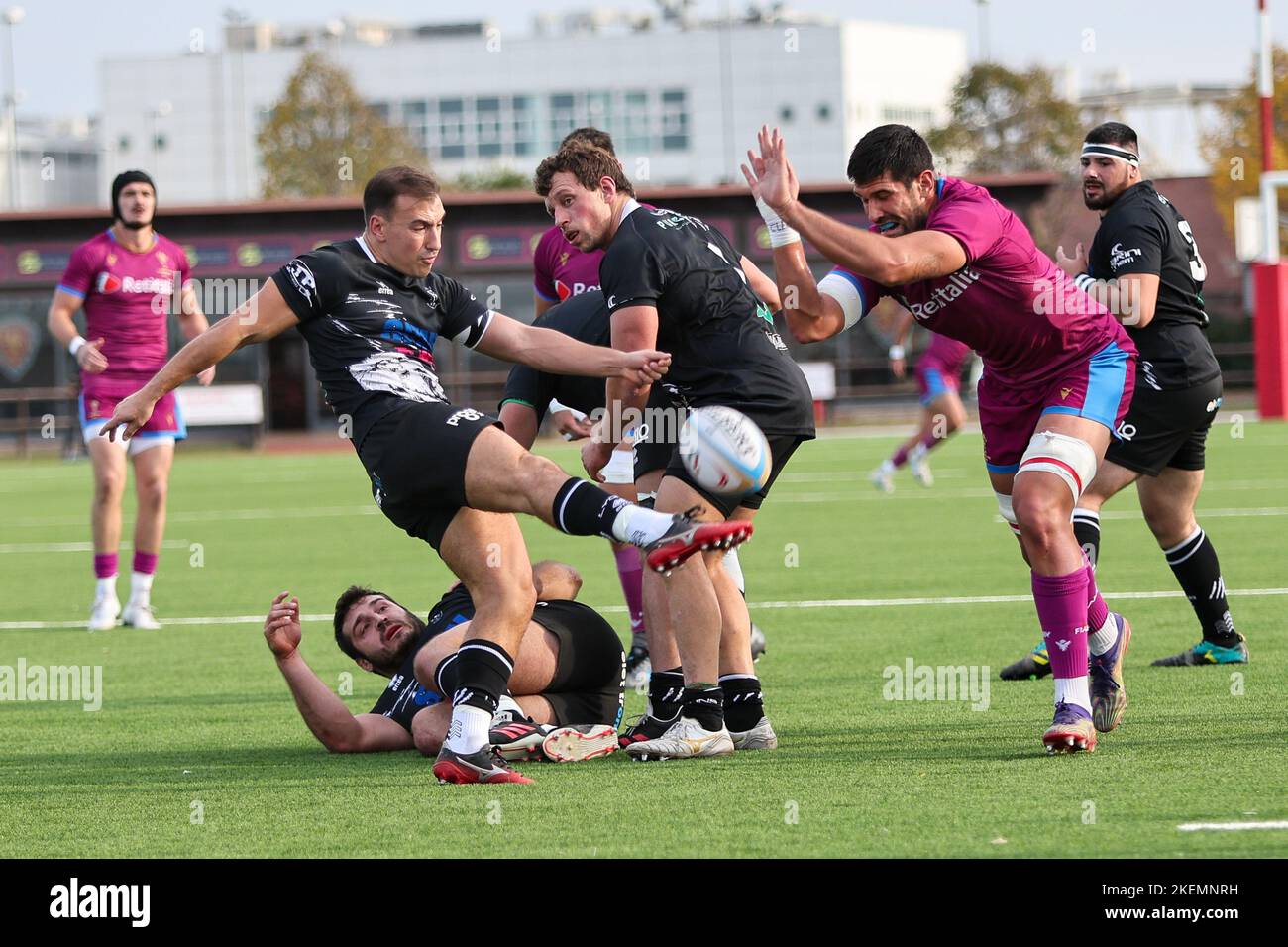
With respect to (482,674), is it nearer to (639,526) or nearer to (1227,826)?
(639,526)

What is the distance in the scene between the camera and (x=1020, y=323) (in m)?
6.06

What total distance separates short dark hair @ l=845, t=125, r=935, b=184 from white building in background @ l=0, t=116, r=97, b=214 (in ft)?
317

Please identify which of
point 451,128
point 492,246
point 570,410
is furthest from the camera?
point 451,128

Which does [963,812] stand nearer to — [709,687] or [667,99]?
[709,687]

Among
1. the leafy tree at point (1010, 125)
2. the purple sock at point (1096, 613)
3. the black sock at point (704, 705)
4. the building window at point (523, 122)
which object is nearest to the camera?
the black sock at point (704, 705)

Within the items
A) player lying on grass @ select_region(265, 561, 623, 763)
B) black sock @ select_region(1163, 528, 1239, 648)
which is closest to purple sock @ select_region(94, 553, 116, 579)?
player lying on grass @ select_region(265, 561, 623, 763)

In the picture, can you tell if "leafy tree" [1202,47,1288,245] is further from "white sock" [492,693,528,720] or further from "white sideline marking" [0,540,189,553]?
"white sock" [492,693,528,720]

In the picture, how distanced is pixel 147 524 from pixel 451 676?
5.41 metres

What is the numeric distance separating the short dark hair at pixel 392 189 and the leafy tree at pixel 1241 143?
4662 cm

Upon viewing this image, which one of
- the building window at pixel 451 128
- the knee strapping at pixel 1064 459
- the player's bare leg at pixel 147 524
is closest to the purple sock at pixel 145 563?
the player's bare leg at pixel 147 524

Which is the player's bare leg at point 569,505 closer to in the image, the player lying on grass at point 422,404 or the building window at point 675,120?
the player lying on grass at point 422,404

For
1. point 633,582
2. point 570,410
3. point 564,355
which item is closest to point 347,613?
point 564,355

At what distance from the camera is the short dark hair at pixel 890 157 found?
5848 mm

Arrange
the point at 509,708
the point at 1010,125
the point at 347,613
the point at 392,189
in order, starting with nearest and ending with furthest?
the point at 392,189
the point at 509,708
the point at 347,613
the point at 1010,125
